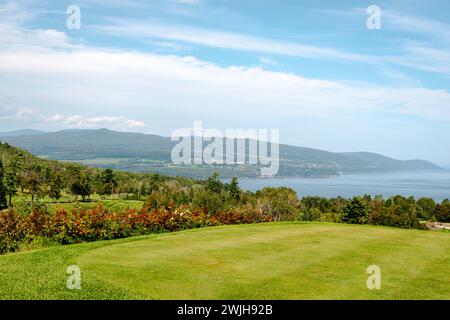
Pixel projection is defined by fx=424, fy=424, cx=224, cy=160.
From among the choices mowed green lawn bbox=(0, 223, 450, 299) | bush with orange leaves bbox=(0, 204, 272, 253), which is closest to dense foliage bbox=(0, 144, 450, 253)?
bush with orange leaves bbox=(0, 204, 272, 253)

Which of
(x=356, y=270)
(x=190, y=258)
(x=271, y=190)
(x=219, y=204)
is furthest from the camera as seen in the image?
(x=271, y=190)

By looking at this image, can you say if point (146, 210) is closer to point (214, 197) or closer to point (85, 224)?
point (85, 224)

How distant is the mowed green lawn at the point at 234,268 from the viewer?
6.66m

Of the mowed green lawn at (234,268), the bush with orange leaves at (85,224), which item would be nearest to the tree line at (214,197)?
the bush with orange leaves at (85,224)

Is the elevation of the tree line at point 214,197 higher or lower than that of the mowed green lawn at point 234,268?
lower

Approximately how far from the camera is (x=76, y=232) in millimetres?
11391

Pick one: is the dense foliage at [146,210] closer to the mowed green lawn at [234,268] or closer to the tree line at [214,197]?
the tree line at [214,197]

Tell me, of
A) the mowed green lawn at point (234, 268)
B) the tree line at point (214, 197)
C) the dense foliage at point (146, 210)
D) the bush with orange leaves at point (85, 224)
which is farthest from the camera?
the tree line at point (214, 197)

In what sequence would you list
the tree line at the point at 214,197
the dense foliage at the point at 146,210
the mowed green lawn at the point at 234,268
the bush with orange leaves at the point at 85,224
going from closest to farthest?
the mowed green lawn at the point at 234,268, the bush with orange leaves at the point at 85,224, the dense foliage at the point at 146,210, the tree line at the point at 214,197

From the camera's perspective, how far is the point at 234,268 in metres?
8.04

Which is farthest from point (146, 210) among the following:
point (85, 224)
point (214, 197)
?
point (214, 197)
